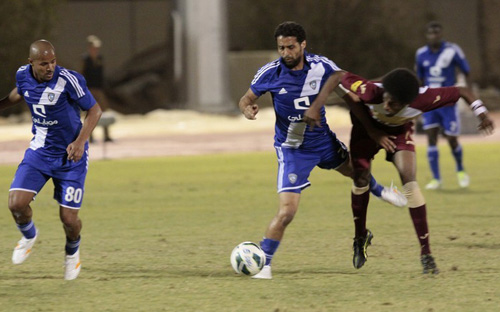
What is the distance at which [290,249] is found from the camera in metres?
9.55

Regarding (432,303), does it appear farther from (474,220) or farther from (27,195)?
(474,220)

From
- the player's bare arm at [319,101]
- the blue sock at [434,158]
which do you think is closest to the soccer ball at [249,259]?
the player's bare arm at [319,101]

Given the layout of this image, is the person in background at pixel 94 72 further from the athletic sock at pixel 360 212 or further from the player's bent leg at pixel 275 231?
the player's bent leg at pixel 275 231

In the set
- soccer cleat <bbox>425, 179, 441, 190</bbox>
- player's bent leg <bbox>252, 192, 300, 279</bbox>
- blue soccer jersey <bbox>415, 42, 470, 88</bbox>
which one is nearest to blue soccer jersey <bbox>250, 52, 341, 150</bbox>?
player's bent leg <bbox>252, 192, 300, 279</bbox>

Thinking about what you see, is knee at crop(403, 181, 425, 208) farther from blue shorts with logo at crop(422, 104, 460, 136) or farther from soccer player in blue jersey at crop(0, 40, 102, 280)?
blue shorts with logo at crop(422, 104, 460, 136)

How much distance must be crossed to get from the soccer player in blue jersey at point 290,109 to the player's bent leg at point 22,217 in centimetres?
183

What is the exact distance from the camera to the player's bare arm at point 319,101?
750cm

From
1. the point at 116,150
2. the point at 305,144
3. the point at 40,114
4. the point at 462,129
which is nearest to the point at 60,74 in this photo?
the point at 40,114

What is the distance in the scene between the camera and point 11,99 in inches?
324

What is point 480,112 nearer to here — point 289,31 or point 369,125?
point 369,125

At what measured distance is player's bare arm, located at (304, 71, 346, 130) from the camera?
7504 millimetres

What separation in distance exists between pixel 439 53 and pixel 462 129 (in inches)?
385

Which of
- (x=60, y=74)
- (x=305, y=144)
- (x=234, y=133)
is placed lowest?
(x=234, y=133)

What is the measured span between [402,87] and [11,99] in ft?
10.2
